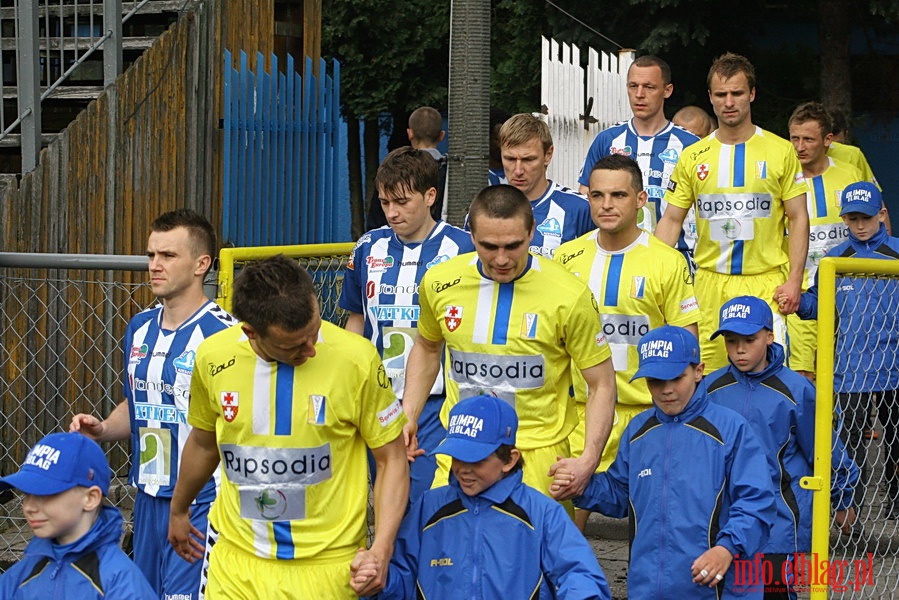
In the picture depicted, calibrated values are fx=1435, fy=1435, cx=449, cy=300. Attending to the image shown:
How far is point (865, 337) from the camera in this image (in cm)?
798

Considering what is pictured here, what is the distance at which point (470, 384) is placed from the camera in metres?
6.13

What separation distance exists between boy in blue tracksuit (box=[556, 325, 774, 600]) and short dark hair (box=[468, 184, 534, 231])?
810 mm

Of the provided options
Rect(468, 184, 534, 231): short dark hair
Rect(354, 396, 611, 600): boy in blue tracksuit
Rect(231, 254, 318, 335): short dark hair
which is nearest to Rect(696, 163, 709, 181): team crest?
Rect(468, 184, 534, 231): short dark hair

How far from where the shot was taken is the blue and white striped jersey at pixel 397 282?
7.09 m

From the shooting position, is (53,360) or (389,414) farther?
(53,360)

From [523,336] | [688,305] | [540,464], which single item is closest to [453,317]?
[523,336]

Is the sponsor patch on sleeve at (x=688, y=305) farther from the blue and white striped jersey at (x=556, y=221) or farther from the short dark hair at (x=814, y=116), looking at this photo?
the short dark hair at (x=814, y=116)

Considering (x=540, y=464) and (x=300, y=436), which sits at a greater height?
(x=300, y=436)

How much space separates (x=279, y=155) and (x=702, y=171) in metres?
4.09

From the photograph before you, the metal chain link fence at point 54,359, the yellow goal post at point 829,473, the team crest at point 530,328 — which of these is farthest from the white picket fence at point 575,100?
the team crest at point 530,328

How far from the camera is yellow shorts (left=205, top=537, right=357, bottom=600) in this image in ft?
16.7

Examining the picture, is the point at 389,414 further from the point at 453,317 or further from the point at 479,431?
the point at 453,317

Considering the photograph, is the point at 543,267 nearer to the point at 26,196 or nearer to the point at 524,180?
the point at 524,180

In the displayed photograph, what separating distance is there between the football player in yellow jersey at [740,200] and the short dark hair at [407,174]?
75.4 inches
